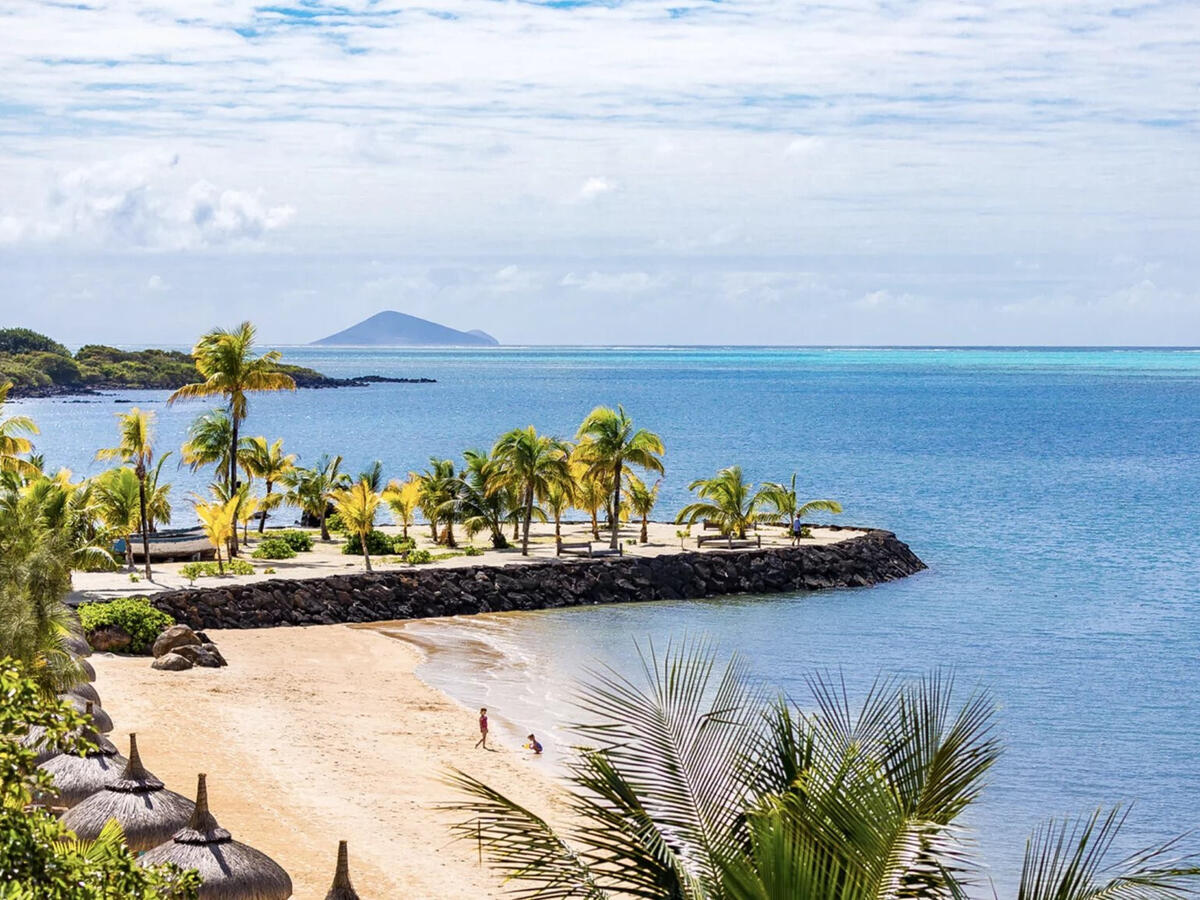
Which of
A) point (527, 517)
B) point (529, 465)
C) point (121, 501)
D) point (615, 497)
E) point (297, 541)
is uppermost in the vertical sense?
point (529, 465)

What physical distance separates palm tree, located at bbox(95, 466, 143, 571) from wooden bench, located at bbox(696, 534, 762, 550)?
66.1 feet

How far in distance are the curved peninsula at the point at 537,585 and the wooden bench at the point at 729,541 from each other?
2.31 ft

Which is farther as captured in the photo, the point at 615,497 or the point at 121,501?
the point at 615,497

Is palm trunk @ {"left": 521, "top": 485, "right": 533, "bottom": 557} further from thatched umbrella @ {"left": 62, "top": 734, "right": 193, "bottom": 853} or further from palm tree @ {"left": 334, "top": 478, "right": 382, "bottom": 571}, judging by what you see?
thatched umbrella @ {"left": 62, "top": 734, "right": 193, "bottom": 853}

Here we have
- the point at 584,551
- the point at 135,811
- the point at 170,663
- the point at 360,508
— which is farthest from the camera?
the point at 584,551

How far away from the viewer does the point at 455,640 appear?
40812 millimetres

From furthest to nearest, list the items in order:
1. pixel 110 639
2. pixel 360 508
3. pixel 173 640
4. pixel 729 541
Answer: pixel 729 541, pixel 360 508, pixel 110 639, pixel 173 640

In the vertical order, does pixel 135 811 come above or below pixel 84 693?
below

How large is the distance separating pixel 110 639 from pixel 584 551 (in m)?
17.6

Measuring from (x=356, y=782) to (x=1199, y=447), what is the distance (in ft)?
381

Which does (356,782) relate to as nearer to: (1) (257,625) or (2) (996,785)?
(2) (996,785)

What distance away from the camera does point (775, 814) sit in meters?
6.38

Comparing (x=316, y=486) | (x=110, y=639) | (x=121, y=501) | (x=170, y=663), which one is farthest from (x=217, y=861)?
(x=316, y=486)

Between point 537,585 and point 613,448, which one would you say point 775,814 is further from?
point 613,448
